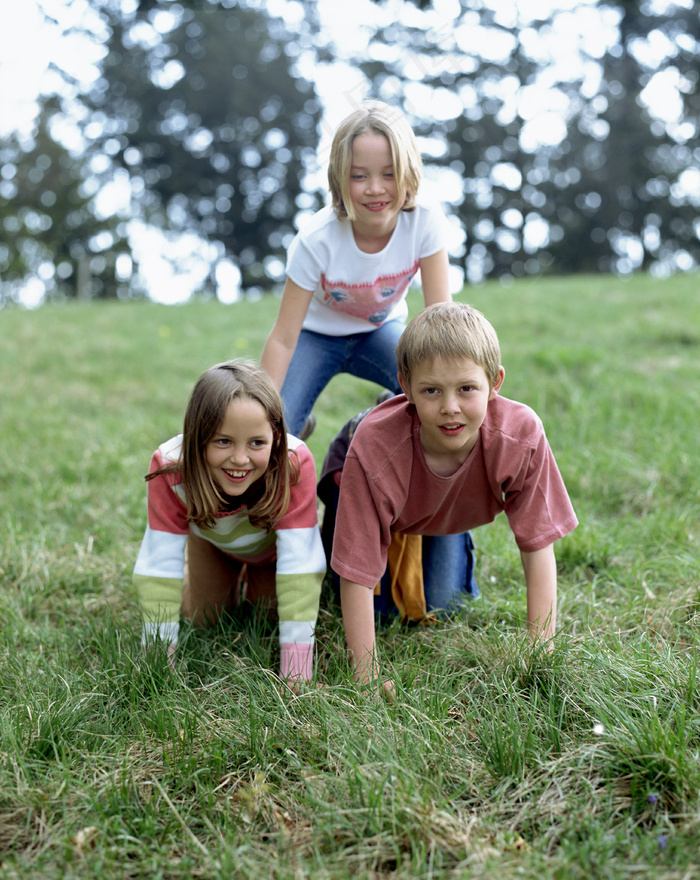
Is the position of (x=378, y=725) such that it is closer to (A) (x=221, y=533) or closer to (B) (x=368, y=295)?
(A) (x=221, y=533)

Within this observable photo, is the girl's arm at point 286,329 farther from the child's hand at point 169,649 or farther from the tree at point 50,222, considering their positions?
the tree at point 50,222

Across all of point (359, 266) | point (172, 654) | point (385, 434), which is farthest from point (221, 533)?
point (359, 266)

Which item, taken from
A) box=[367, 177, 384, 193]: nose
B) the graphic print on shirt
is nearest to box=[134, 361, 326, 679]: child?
the graphic print on shirt

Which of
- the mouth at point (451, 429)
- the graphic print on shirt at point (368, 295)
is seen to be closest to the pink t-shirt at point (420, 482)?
the mouth at point (451, 429)

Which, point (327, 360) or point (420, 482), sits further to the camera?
point (327, 360)

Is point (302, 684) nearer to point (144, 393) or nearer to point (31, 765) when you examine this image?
point (31, 765)

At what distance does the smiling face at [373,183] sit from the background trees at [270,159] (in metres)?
23.0

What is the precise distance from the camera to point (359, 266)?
3.03 m

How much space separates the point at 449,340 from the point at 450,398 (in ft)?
0.54

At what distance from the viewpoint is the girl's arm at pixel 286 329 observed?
3.05m

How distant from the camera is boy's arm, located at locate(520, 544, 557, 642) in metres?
2.54

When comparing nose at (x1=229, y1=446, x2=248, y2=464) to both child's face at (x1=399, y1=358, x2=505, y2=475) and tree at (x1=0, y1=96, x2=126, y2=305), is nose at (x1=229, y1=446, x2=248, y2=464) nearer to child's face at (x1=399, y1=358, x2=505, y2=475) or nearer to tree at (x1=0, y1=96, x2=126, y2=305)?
child's face at (x1=399, y1=358, x2=505, y2=475)

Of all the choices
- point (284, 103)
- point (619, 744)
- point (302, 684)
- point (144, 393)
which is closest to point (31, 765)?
point (302, 684)

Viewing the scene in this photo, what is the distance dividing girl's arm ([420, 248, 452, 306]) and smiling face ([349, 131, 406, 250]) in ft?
0.76
